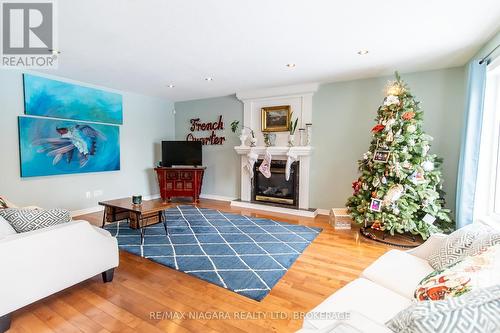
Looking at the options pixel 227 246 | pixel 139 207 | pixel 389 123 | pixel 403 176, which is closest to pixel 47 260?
pixel 139 207

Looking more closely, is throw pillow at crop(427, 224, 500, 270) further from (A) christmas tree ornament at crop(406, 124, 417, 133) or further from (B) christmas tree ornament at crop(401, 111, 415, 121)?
(B) christmas tree ornament at crop(401, 111, 415, 121)

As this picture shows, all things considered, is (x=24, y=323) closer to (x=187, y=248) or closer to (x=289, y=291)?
(x=187, y=248)

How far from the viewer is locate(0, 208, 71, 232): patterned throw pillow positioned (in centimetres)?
173

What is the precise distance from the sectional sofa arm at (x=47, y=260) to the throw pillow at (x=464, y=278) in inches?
89.6

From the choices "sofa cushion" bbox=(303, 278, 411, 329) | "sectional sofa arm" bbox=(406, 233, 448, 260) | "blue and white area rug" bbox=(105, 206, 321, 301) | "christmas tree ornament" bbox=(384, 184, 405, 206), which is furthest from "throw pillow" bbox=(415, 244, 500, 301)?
"christmas tree ornament" bbox=(384, 184, 405, 206)

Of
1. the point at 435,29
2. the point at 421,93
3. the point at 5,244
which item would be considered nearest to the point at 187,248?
the point at 5,244

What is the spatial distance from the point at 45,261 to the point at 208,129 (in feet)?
14.0

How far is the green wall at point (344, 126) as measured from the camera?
3533mm

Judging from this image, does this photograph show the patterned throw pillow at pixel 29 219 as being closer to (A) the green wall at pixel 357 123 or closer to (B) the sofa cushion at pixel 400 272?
(B) the sofa cushion at pixel 400 272

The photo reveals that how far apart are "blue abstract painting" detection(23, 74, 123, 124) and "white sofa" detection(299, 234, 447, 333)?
185 inches

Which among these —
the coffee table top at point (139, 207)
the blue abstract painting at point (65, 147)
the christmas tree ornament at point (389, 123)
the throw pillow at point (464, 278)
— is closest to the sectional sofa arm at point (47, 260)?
the coffee table top at point (139, 207)

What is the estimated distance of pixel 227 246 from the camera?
2.99m

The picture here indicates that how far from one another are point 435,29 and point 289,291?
2.88m

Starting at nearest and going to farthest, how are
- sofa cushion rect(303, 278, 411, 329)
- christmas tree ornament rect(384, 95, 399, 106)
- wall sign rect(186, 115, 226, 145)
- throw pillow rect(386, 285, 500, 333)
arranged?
throw pillow rect(386, 285, 500, 333) < sofa cushion rect(303, 278, 411, 329) < christmas tree ornament rect(384, 95, 399, 106) < wall sign rect(186, 115, 226, 145)
